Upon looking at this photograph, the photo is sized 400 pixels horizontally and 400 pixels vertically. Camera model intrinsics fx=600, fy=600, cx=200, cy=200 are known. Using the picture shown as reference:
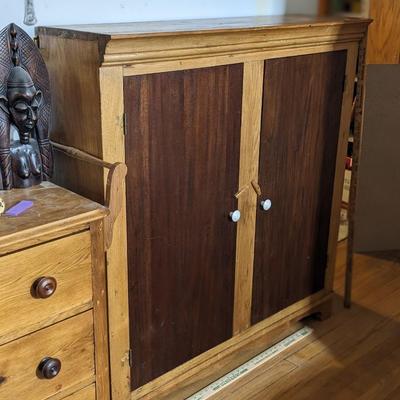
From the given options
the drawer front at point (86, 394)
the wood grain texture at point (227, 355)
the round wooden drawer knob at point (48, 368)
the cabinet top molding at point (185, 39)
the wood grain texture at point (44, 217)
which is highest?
the cabinet top molding at point (185, 39)

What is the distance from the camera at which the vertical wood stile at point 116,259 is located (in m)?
1.40

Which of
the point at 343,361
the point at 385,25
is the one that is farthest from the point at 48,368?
the point at 385,25

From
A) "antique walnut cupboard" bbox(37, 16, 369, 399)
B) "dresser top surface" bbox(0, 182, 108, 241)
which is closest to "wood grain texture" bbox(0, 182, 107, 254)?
"dresser top surface" bbox(0, 182, 108, 241)

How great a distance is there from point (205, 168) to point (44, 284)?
2.01ft

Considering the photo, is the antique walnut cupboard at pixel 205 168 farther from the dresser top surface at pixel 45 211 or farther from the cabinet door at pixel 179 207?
the dresser top surface at pixel 45 211

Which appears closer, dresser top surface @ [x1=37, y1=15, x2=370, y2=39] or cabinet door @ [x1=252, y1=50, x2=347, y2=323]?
dresser top surface @ [x1=37, y1=15, x2=370, y2=39]

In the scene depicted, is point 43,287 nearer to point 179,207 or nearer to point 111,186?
point 111,186

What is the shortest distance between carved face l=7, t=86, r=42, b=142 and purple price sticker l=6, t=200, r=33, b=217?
197mm

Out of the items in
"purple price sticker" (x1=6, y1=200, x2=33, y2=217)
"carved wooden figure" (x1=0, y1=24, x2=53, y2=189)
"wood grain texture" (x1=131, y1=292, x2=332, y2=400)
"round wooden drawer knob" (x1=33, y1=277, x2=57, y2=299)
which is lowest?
"wood grain texture" (x1=131, y1=292, x2=332, y2=400)

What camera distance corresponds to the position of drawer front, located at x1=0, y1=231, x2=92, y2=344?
1.22 metres

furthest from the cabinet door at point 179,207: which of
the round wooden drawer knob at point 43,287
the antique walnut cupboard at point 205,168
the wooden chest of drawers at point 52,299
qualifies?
the round wooden drawer knob at point 43,287

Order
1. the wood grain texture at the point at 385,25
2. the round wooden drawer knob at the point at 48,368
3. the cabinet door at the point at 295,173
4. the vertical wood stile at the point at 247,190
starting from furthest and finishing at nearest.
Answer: the wood grain texture at the point at 385,25 → the cabinet door at the point at 295,173 → the vertical wood stile at the point at 247,190 → the round wooden drawer knob at the point at 48,368

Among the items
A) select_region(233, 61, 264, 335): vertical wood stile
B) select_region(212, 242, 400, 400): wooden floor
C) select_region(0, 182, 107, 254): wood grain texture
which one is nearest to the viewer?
select_region(0, 182, 107, 254): wood grain texture

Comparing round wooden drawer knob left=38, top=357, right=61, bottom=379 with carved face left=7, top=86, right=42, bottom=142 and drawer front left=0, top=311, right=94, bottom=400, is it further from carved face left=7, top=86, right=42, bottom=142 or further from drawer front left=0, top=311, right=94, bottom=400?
carved face left=7, top=86, right=42, bottom=142
